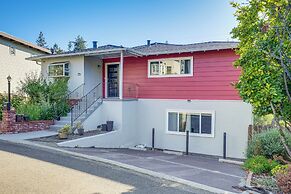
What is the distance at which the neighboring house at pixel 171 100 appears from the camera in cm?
1317

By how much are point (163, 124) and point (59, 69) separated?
26.6ft

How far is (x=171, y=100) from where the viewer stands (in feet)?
48.8

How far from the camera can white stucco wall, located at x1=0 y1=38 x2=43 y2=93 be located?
22062 mm

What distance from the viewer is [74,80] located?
1756 centimetres

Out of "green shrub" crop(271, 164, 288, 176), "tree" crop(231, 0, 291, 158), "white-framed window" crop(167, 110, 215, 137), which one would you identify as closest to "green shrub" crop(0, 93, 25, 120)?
"white-framed window" crop(167, 110, 215, 137)

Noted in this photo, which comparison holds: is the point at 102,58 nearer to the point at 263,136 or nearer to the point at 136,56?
the point at 136,56

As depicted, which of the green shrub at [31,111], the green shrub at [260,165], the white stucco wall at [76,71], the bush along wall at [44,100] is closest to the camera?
the green shrub at [260,165]

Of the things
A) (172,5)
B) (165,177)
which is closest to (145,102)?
(172,5)

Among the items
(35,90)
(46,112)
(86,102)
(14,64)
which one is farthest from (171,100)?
(14,64)

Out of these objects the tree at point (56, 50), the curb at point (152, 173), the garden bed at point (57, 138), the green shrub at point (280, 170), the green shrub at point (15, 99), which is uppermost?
the tree at point (56, 50)

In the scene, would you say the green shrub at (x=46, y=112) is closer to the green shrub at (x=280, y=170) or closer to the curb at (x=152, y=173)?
the curb at (x=152, y=173)

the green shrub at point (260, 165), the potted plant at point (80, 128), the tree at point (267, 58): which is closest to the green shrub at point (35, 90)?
the potted plant at point (80, 128)

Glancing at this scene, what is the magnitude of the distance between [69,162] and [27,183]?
213 cm

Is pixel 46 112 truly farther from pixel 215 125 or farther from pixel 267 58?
pixel 267 58
